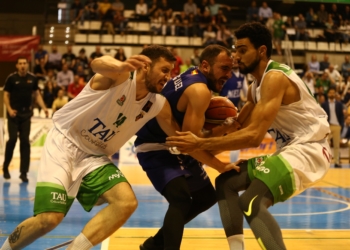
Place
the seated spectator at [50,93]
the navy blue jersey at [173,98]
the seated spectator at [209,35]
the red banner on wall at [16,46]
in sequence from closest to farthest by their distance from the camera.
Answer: the navy blue jersey at [173,98] → the seated spectator at [50,93] → the red banner on wall at [16,46] → the seated spectator at [209,35]

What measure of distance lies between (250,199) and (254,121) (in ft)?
1.85

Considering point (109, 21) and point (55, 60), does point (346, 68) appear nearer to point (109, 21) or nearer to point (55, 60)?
point (109, 21)

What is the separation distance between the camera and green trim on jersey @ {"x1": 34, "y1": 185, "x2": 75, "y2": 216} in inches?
160

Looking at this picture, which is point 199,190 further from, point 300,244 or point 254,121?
point 300,244

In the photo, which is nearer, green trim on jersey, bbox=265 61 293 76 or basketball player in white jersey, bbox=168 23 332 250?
basketball player in white jersey, bbox=168 23 332 250

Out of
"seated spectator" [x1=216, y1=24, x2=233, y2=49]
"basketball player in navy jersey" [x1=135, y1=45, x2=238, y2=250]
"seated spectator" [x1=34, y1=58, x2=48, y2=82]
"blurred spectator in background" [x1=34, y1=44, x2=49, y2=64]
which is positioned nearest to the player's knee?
"basketball player in navy jersey" [x1=135, y1=45, x2=238, y2=250]

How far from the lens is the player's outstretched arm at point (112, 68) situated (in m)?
3.83

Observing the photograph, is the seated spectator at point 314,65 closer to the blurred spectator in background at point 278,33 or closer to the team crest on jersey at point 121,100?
the blurred spectator in background at point 278,33

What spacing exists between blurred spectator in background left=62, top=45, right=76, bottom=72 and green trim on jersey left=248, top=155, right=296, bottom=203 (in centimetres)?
1406

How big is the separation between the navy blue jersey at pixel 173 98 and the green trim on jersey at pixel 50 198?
3.18 feet

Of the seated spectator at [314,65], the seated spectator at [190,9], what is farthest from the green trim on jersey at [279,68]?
the seated spectator at [190,9]

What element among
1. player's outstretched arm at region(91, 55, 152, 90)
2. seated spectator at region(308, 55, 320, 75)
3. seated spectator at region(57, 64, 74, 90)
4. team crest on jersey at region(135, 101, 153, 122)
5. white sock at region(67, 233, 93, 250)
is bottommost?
seated spectator at region(57, 64, 74, 90)

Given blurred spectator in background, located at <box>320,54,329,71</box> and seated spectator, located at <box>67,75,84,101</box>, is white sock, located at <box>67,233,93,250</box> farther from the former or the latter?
blurred spectator in background, located at <box>320,54,329,71</box>

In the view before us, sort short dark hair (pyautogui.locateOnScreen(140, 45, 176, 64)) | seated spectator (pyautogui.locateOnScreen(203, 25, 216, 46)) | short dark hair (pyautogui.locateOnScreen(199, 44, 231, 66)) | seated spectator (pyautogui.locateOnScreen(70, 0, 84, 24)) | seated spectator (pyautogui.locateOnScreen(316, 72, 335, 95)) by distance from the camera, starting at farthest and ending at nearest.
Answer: seated spectator (pyautogui.locateOnScreen(70, 0, 84, 24)) → seated spectator (pyautogui.locateOnScreen(203, 25, 216, 46)) → seated spectator (pyautogui.locateOnScreen(316, 72, 335, 95)) → short dark hair (pyautogui.locateOnScreen(199, 44, 231, 66)) → short dark hair (pyautogui.locateOnScreen(140, 45, 176, 64))
